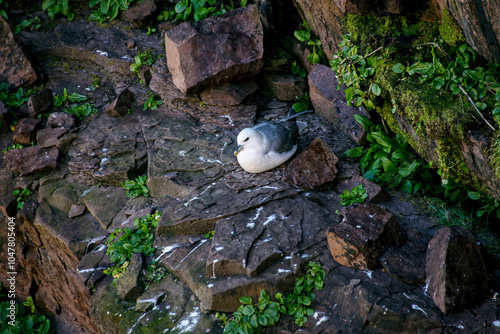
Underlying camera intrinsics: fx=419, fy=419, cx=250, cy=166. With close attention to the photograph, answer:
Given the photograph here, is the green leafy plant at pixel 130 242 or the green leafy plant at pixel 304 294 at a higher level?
the green leafy plant at pixel 130 242

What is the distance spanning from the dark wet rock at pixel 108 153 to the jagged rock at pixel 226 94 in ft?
3.94

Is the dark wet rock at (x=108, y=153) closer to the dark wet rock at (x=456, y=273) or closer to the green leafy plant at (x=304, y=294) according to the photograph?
the green leafy plant at (x=304, y=294)

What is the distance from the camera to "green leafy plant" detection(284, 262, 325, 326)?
4.08 meters

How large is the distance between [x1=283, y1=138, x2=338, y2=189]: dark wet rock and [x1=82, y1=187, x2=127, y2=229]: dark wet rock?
7.90 feet

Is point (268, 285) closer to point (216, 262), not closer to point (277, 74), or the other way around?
point (216, 262)

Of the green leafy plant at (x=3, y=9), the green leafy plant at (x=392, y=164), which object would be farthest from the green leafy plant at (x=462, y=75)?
the green leafy plant at (x=3, y=9)

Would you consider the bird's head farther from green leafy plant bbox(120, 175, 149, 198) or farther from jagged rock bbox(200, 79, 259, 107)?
green leafy plant bbox(120, 175, 149, 198)

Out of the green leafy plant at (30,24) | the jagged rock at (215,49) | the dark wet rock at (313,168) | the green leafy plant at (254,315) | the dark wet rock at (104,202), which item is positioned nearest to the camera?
the green leafy plant at (254,315)

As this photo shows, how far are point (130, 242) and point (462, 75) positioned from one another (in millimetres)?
4133

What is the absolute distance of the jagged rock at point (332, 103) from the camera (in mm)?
5828

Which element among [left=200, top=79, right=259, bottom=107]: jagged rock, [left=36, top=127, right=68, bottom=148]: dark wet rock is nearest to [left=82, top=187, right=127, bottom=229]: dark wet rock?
[left=36, top=127, right=68, bottom=148]: dark wet rock

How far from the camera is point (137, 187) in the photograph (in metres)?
5.96

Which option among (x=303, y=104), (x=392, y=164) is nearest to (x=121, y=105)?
(x=303, y=104)

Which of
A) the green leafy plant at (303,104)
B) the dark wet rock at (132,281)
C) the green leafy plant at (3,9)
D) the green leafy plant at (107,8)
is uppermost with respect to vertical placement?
the green leafy plant at (3,9)
